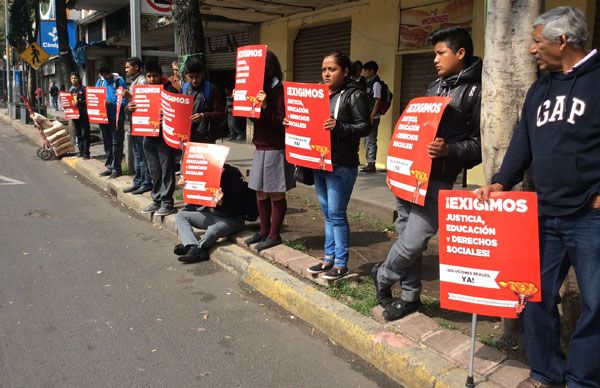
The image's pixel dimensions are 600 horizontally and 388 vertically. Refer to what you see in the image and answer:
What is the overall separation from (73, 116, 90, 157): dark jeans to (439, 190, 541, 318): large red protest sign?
949 cm

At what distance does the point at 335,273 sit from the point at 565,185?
6.81ft

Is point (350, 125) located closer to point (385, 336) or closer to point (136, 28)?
point (385, 336)

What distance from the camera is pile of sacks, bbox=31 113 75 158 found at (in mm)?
11503

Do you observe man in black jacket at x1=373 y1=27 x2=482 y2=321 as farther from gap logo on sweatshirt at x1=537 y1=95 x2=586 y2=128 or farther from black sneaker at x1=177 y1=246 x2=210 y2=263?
black sneaker at x1=177 y1=246 x2=210 y2=263

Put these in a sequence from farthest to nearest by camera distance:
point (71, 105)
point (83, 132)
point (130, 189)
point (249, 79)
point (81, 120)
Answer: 1. point (83, 132)
2. point (81, 120)
3. point (71, 105)
4. point (130, 189)
5. point (249, 79)

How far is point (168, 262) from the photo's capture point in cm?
518

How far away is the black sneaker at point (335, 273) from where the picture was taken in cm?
A: 410

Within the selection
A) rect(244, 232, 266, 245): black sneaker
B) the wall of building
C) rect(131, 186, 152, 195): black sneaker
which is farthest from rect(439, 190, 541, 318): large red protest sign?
the wall of building

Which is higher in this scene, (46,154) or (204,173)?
(204,173)

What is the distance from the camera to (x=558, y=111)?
2408 millimetres

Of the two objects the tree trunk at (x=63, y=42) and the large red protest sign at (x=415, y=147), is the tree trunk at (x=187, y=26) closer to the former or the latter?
the large red protest sign at (x=415, y=147)

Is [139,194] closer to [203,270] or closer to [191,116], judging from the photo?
[191,116]

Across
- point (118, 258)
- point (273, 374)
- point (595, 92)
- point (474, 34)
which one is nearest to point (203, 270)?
point (118, 258)

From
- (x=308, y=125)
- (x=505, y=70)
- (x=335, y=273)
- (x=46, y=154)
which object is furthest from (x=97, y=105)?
(x=505, y=70)
